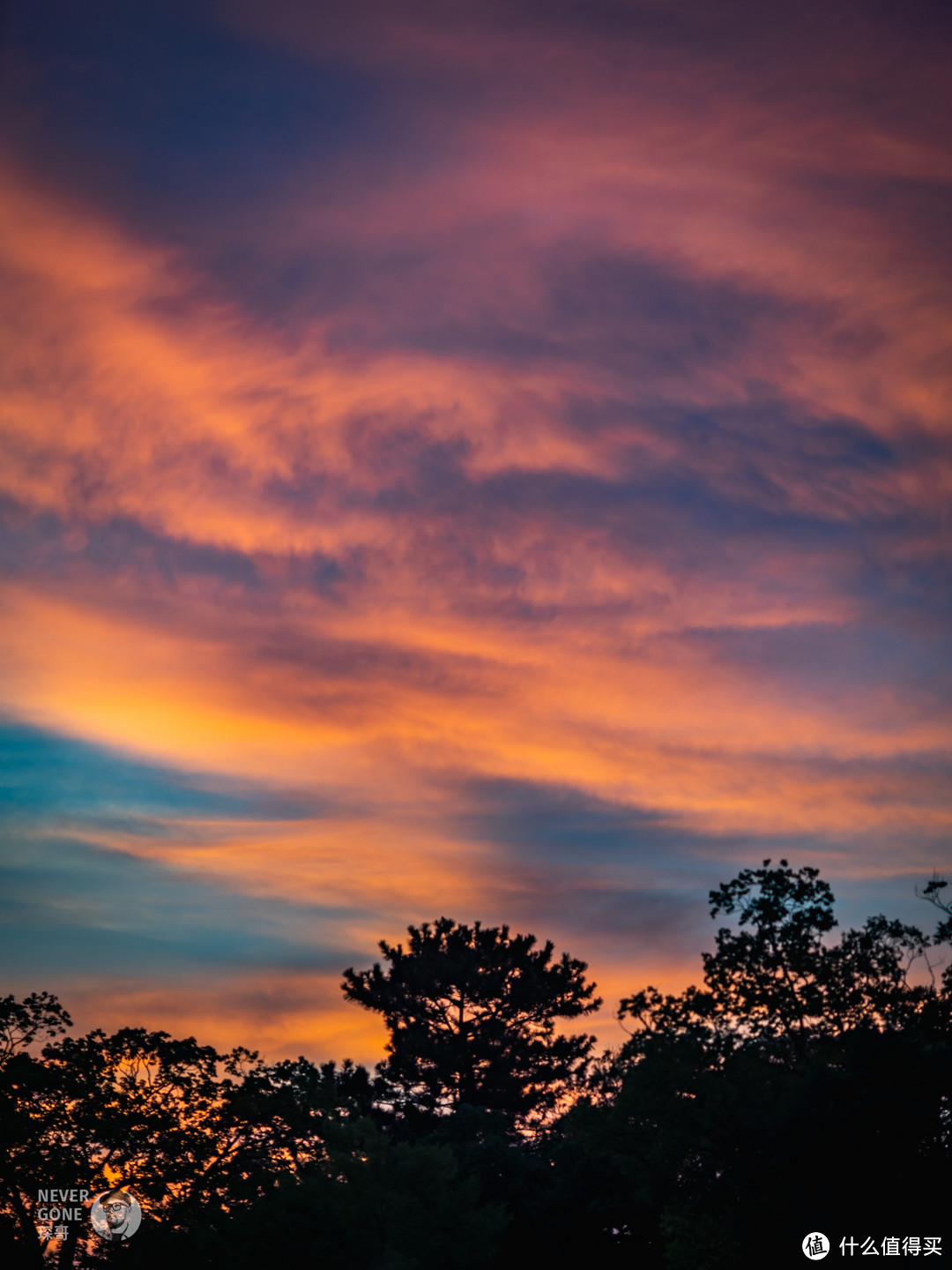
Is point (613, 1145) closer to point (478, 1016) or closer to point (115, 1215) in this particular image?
point (115, 1215)

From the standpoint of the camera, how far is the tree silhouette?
62.8 meters

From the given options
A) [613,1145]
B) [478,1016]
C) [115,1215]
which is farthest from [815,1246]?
[478,1016]

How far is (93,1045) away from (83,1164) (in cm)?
387

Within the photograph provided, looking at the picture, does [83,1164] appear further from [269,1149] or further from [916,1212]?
[916,1212]

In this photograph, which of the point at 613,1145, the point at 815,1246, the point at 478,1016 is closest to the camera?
the point at 815,1246

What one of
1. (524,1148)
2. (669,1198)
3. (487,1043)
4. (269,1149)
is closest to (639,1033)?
(669,1198)

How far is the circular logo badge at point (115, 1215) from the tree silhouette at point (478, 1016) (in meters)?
28.2

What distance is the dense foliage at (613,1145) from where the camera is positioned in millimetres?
29344

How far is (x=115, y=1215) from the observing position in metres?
35.7

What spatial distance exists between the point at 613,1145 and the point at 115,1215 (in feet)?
51.3

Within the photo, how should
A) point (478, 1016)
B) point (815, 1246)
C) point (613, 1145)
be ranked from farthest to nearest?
point (478, 1016), point (613, 1145), point (815, 1246)

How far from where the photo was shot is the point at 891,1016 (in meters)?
33.6

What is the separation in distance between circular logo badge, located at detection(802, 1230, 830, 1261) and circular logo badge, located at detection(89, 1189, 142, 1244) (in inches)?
796

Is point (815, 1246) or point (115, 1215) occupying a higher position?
point (815, 1246)
